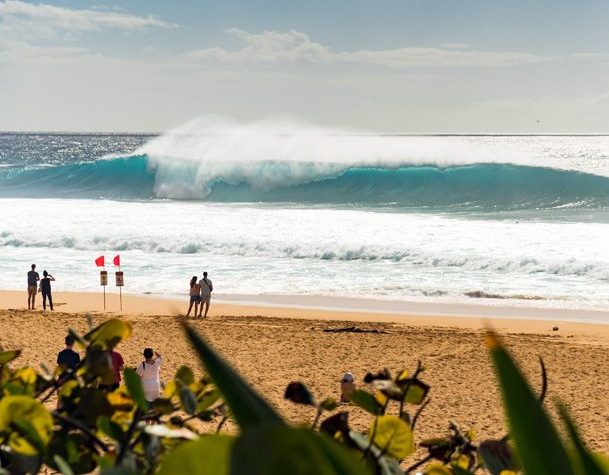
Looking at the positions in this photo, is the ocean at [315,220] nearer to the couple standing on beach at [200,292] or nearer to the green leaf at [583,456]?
the couple standing on beach at [200,292]

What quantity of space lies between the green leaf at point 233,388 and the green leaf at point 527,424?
0.44 feet

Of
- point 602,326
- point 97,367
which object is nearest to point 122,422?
point 97,367

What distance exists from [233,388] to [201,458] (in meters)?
0.10

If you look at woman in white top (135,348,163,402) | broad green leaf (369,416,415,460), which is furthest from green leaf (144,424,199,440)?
woman in white top (135,348,163,402)

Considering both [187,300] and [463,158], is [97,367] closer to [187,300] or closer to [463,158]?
[187,300]

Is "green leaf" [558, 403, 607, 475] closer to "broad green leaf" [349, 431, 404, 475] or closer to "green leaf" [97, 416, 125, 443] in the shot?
"broad green leaf" [349, 431, 404, 475]

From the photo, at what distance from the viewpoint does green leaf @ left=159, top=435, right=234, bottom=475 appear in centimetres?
44

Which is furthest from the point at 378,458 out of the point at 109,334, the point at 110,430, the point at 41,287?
the point at 41,287

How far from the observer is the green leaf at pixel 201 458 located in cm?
44

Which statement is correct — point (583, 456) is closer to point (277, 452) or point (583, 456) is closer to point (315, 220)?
point (277, 452)

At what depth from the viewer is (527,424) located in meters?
0.50

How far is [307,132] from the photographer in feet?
197

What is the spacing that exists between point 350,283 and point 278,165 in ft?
99.9

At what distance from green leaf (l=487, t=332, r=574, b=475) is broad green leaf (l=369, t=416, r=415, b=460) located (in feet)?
2.03
